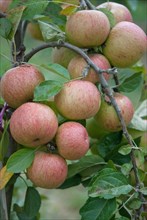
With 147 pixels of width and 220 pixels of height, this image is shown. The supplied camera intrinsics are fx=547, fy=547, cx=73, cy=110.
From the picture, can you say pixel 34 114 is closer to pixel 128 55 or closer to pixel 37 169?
pixel 37 169

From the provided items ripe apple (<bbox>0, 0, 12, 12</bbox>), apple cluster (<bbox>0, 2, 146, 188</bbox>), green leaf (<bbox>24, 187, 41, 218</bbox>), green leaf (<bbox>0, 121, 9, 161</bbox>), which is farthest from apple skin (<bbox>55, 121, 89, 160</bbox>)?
ripe apple (<bbox>0, 0, 12, 12</bbox>)

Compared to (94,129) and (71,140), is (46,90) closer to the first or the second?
(71,140)

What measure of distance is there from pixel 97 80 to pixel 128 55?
0.08 m

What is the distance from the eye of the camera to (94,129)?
1229 mm

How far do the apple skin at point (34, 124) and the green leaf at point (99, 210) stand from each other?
6.0 inches

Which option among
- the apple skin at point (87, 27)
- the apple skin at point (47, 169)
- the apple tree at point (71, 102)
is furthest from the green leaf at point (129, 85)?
the apple skin at point (47, 169)

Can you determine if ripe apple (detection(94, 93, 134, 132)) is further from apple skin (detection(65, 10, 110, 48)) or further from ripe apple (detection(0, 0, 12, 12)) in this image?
ripe apple (detection(0, 0, 12, 12))

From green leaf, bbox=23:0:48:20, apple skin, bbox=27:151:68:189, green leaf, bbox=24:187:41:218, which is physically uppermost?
green leaf, bbox=23:0:48:20

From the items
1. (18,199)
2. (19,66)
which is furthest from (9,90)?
(18,199)

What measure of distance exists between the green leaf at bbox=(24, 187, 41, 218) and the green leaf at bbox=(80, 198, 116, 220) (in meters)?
0.15

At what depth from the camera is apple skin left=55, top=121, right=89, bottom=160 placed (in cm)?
92

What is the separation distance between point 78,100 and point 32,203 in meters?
0.29

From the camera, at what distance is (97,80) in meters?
0.99

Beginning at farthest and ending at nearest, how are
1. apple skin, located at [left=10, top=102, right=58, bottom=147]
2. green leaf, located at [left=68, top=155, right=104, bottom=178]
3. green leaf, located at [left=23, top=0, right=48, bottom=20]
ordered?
green leaf, located at [left=68, top=155, right=104, bottom=178] < green leaf, located at [left=23, top=0, right=48, bottom=20] < apple skin, located at [left=10, top=102, right=58, bottom=147]
